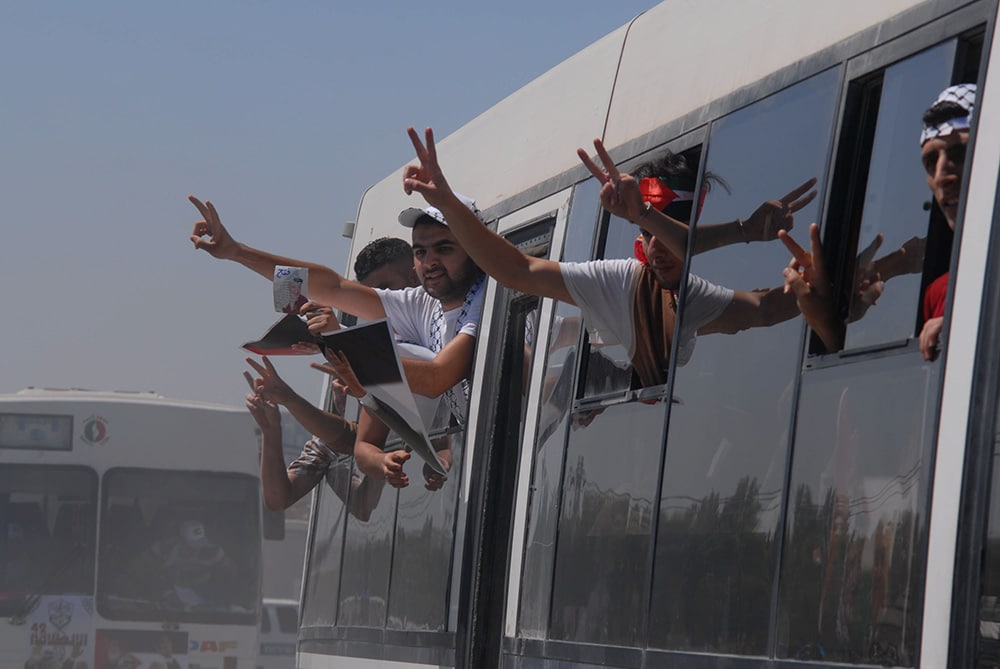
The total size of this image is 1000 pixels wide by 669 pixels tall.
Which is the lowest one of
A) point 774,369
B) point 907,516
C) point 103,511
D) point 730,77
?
point 103,511

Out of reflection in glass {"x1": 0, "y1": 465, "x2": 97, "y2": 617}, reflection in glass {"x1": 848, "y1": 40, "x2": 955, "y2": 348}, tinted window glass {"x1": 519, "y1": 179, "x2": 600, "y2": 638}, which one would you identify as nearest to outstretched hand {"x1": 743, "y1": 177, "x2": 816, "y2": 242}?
reflection in glass {"x1": 848, "y1": 40, "x2": 955, "y2": 348}

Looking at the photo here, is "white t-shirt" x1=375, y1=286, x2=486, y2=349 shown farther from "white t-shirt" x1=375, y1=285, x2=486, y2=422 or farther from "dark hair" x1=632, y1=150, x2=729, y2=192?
"dark hair" x1=632, y1=150, x2=729, y2=192

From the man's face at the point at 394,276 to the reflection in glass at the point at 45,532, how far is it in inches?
410

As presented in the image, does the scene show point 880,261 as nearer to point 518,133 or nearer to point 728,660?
point 728,660

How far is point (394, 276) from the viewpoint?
6469 mm

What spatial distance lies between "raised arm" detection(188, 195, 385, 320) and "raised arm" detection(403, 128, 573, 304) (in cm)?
164

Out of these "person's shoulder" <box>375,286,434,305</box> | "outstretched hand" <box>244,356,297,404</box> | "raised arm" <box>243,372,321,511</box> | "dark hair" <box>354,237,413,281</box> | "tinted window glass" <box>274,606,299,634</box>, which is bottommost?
"tinted window glass" <box>274,606,299,634</box>

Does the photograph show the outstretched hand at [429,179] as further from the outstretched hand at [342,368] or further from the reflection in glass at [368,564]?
the reflection in glass at [368,564]

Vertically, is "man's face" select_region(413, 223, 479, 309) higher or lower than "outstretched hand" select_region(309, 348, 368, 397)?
higher

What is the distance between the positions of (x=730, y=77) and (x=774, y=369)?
857mm

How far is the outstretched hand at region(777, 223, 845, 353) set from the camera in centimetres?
330

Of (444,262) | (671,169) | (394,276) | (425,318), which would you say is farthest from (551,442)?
(394,276)

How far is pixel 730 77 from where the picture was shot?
13.2ft

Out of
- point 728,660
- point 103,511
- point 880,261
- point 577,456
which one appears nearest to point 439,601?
point 577,456
